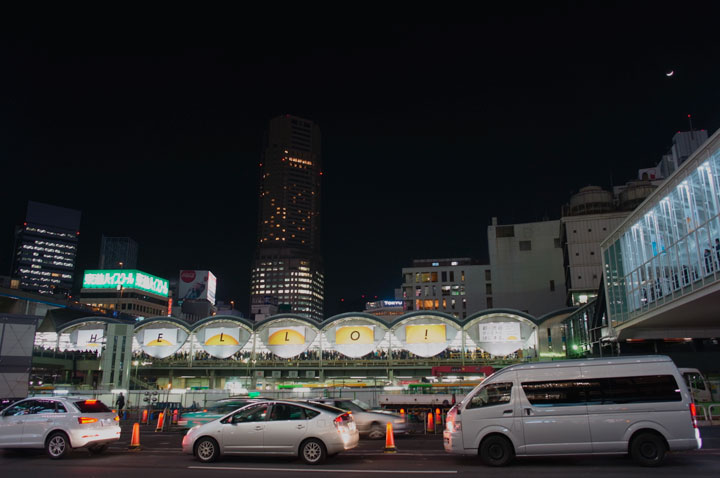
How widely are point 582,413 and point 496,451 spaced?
7.18ft

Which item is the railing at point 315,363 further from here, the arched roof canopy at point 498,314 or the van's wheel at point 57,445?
the van's wheel at point 57,445

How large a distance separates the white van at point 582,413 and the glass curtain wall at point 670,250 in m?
9.44

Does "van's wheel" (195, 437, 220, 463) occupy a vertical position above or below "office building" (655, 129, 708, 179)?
below

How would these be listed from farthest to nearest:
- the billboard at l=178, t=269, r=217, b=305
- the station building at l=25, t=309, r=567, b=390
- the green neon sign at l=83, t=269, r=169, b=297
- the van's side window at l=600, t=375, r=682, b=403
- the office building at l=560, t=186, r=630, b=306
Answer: the billboard at l=178, t=269, r=217, b=305 < the green neon sign at l=83, t=269, r=169, b=297 < the office building at l=560, t=186, r=630, b=306 < the station building at l=25, t=309, r=567, b=390 < the van's side window at l=600, t=375, r=682, b=403

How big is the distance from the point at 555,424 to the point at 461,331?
4994 centimetres

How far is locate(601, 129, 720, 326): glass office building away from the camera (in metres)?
19.7

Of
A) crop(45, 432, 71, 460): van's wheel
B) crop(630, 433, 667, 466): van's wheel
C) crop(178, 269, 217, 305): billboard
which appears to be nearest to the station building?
crop(45, 432, 71, 460): van's wheel

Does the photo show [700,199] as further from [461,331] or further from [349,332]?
[349,332]

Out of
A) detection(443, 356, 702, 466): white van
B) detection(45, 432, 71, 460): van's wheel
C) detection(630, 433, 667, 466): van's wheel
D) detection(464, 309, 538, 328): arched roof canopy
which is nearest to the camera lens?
detection(630, 433, 667, 466): van's wheel

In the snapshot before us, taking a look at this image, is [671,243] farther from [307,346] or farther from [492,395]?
[307,346]

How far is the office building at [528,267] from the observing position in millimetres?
88000

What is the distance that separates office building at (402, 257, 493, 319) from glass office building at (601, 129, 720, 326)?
7241 cm

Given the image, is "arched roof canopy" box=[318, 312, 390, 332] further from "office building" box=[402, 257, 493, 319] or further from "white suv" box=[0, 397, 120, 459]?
"white suv" box=[0, 397, 120, 459]

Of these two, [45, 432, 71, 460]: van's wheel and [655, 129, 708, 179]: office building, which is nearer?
[45, 432, 71, 460]: van's wheel
